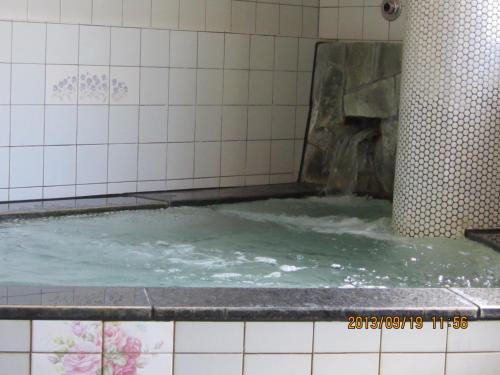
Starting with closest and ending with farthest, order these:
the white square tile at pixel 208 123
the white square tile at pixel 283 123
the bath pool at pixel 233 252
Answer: the bath pool at pixel 233 252, the white square tile at pixel 208 123, the white square tile at pixel 283 123

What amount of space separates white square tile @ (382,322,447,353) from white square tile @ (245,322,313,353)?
255 millimetres

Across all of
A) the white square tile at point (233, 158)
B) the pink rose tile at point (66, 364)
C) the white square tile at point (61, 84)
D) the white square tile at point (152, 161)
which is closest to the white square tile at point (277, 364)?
the pink rose tile at point (66, 364)

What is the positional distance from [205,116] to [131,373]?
440 centimetres

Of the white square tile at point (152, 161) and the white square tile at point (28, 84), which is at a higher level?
the white square tile at point (28, 84)

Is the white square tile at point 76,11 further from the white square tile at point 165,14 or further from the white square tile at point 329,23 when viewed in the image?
the white square tile at point 329,23

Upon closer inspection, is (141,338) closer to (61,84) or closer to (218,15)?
(61,84)

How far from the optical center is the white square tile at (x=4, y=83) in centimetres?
602

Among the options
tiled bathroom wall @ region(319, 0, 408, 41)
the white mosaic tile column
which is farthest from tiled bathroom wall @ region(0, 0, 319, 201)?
the white mosaic tile column

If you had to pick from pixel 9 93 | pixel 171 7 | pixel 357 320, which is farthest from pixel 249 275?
pixel 171 7

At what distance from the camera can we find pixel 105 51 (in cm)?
647

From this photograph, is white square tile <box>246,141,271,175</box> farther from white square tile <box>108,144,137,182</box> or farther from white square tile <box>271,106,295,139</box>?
white square tile <box>108,144,137,182</box>

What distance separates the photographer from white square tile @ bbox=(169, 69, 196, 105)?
22.6ft

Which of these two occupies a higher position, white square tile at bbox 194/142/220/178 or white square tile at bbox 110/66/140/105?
white square tile at bbox 110/66/140/105

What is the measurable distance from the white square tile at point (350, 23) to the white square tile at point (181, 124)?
4.95ft
